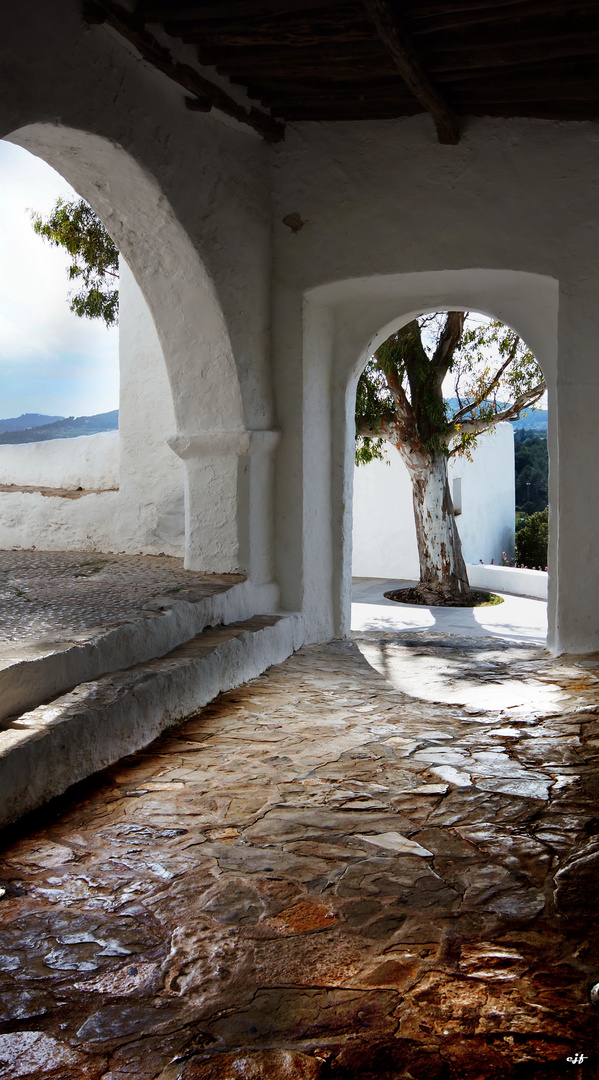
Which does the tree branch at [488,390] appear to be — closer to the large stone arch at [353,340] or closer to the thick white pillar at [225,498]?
the large stone arch at [353,340]

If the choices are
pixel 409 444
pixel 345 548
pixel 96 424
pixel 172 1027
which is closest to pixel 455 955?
pixel 172 1027

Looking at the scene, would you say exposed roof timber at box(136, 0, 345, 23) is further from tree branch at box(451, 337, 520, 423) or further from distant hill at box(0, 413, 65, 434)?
distant hill at box(0, 413, 65, 434)

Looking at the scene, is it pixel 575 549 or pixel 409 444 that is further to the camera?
pixel 409 444

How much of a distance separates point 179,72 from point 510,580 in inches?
403

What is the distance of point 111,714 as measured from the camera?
2949mm

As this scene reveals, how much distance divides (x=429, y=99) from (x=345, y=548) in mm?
2765

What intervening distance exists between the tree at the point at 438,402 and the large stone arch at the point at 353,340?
5143 mm

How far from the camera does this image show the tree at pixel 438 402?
11000mm

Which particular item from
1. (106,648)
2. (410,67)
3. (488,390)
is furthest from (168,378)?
(488,390)

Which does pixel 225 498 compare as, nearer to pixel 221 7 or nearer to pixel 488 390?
pixel 221 7

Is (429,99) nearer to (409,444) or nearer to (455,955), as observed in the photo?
(455,955)

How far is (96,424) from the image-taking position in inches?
494

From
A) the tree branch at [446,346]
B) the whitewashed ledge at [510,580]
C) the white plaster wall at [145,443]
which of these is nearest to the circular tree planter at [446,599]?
the whitewashed ledge at [510,580]

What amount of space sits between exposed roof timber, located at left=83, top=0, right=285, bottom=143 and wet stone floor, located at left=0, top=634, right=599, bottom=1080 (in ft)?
9.72
